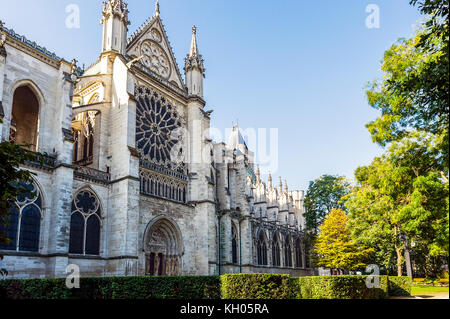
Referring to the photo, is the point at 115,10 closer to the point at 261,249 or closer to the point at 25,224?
the point at 25,224

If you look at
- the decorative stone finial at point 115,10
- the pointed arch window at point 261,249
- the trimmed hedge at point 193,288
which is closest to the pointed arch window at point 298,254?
the pointed arch window at point 261,249

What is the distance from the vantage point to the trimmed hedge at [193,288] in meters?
14.5

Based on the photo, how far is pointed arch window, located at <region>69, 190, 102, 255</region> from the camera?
20797 mm

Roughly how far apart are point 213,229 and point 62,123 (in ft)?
45.8

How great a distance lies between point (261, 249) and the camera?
42719mm

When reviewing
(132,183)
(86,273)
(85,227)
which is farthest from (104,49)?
(86,273)

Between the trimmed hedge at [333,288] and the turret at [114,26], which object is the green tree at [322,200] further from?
the turret at [114,26]

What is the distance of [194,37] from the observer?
34906mm

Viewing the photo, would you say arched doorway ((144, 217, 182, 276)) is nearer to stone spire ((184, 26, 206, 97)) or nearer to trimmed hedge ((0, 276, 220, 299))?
trimmed hedge ((0, 276, 220, 299))

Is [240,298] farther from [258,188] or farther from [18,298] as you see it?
[258,188]

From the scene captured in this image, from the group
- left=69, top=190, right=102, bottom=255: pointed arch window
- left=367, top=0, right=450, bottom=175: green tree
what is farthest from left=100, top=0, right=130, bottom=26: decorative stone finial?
left=367, top=0, right=450, bottom=175: green tree

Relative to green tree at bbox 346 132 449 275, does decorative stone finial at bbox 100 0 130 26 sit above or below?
above

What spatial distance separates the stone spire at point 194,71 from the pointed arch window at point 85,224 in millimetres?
14665

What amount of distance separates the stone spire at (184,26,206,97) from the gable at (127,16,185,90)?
828 mm
